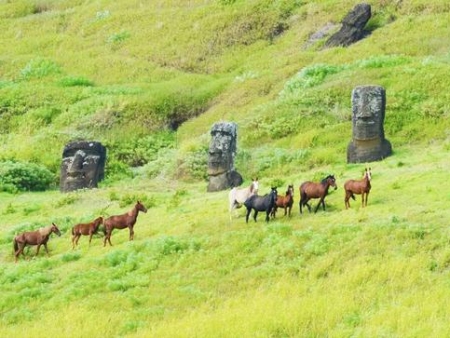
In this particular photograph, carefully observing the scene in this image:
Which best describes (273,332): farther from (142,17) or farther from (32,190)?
(142,17)

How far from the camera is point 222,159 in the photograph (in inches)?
1286

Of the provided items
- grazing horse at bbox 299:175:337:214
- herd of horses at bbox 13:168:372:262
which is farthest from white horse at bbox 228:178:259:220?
grazing horse at bbox 299:175:337:214

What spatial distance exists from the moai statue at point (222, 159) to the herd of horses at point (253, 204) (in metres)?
7.79

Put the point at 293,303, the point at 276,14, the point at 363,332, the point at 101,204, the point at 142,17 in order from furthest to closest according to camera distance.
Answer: the point at 142,17 → the point at 276,14 → the point at 101,204 → the point at 293,303 → the point at 363,332

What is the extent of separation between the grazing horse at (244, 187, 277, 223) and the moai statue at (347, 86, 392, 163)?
10.6 meters

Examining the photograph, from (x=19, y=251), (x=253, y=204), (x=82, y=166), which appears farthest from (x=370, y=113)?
(x=19, y=251)

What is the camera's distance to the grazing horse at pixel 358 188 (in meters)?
22.2

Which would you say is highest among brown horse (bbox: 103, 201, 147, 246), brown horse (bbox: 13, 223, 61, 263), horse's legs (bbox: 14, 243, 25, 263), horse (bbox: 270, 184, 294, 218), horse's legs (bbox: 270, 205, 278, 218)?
horse (bbox: 270, 184, 294, 218)

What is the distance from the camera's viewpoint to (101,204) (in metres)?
31.2

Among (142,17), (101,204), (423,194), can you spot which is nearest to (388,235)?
(423,194)

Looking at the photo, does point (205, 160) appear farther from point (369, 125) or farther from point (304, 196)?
point (304, 196)

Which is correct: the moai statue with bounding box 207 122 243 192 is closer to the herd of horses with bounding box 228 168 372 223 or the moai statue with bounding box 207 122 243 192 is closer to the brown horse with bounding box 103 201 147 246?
the brown horse with bounding box 103 201 147 246

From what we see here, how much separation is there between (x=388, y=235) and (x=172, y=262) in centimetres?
527

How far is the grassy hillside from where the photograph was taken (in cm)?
1683
